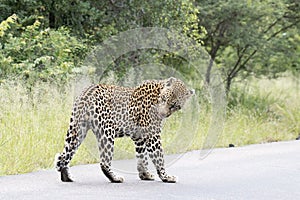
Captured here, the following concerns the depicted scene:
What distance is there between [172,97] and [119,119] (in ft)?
2.04

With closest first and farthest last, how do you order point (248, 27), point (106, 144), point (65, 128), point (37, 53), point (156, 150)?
point (106, 144) < point (156, 150) < point (65, 128) < point (37, 53) < point (248, 27)

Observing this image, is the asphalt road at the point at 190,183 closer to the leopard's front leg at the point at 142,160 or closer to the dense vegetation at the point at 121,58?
the leopard's front leg at the point at 142,160

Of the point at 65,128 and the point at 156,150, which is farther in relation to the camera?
the point at 65,128

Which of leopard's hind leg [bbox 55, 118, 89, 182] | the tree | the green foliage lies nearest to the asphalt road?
leopard's hind leg [bbox 55, 118, 89, 182]

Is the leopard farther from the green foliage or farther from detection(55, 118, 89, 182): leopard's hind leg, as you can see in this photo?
the green foliage

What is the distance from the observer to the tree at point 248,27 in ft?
52.4

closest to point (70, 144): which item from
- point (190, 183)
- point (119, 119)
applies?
point (119, 119)

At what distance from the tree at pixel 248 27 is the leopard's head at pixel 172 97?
27.3 ft

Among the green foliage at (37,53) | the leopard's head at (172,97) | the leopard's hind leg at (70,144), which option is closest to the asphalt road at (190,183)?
the leopard's hind leg at (70,144)

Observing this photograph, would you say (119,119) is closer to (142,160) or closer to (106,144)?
(106,144)

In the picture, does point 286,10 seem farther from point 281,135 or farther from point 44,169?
point 44,169

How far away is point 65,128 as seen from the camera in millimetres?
10359

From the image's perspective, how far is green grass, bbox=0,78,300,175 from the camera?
9.03m

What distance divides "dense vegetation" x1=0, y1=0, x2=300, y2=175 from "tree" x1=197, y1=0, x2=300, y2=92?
27 mm
